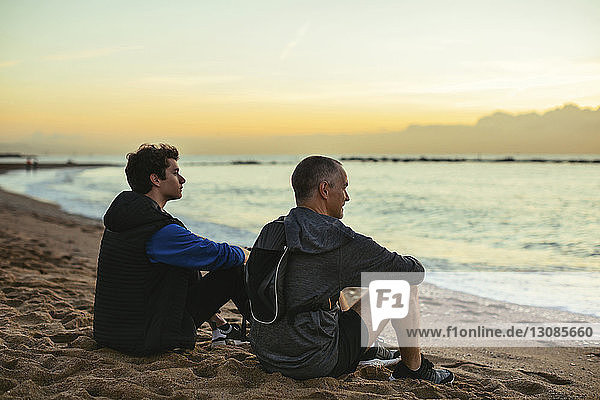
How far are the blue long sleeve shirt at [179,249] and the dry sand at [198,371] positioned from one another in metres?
0.69

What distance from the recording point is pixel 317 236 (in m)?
2.91

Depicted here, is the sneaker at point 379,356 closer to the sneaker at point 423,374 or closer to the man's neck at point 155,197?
the sneaker at point 423,374

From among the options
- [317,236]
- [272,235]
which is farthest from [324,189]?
[272,235]

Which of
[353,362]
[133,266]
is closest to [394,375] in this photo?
[353,362]

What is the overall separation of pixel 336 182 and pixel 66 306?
3474 mm

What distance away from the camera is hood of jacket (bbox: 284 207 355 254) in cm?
290

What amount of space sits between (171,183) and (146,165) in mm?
195

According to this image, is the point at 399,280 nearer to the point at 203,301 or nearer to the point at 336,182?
the point at 336,182

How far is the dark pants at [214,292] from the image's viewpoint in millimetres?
3777

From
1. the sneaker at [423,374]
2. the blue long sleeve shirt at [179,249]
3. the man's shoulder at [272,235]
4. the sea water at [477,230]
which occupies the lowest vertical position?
the sea water at [477,230]

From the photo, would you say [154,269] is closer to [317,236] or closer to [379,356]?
[317,236]

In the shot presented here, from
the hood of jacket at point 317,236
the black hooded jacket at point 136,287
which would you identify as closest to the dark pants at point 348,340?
the hood of jacket at point 317,236

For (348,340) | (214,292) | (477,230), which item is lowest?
(477,230)

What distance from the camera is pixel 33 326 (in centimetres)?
446
